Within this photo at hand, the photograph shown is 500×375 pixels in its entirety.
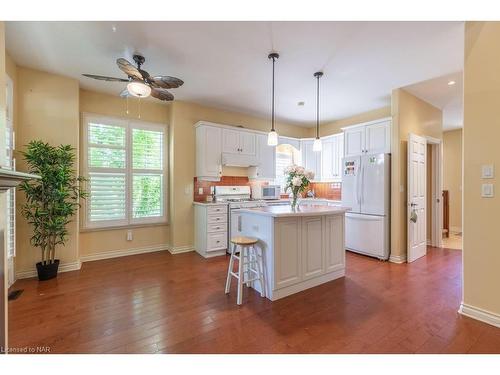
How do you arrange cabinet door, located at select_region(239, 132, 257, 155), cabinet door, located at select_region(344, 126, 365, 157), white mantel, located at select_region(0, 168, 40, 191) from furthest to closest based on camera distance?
cabinet door, located at select_region(239, 132, 257, 155)
cabinet door, located at select_region(344, 126, 365, 157)
white mantel, located at select_region(0, 168, 40, 191)

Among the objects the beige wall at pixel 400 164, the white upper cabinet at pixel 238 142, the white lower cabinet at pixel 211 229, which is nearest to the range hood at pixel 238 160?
the white upper cabinet at pixel 238 142

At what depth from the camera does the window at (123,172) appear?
12.8 feet

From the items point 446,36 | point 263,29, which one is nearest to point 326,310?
point 263,29

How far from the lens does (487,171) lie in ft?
6.93

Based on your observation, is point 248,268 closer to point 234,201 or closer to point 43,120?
point 234,201

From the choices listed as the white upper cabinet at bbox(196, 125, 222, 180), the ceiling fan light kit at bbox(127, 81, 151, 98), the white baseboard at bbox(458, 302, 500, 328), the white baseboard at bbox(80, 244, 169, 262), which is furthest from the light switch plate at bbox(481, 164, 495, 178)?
the white baseboard at bbox(80, 244, 169, 262)

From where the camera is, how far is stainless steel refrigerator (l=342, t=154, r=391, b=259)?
3854 millimetres

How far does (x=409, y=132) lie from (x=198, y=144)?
3.66 m

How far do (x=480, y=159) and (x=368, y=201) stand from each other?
194 cm

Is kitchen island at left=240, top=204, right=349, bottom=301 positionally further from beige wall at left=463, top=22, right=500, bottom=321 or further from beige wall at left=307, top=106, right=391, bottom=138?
beige wall at left=307, top=106, right=391, bottom=138

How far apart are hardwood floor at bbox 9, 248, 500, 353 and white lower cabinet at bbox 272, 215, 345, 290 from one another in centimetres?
→ 21

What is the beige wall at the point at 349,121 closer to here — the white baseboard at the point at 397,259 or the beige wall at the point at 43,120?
the white baseboard at the point at 397,259

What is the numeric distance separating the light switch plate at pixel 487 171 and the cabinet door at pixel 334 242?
1423mm
